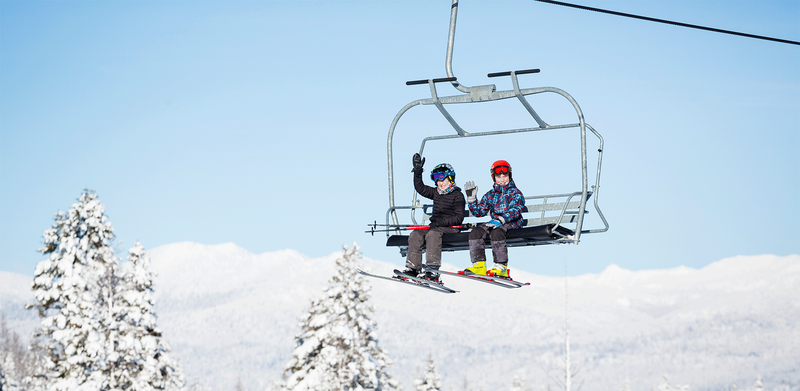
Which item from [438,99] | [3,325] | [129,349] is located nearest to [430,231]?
[438,99]

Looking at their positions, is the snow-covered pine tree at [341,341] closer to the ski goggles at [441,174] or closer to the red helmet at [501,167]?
the ski goggles at [441,174]

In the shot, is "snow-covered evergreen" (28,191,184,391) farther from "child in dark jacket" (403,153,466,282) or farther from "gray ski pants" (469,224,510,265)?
"gray ski pants" (469,224,510,265)

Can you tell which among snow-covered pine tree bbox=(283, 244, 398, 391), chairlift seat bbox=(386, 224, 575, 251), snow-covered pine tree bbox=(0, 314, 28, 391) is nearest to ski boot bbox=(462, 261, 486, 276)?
chairlift seat bbox=(386, 224, 575, 251)

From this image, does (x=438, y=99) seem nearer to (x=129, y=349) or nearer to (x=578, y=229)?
(x=578, y=229)

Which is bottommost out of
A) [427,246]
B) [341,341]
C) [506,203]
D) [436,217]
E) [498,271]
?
[498,271]

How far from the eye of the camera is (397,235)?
15477 mm

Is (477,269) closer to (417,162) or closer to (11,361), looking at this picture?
(417,162)

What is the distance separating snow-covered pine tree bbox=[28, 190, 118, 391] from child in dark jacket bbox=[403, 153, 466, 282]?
675 inches

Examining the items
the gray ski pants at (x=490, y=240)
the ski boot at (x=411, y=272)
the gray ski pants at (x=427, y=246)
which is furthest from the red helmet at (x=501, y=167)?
the ski boot at (x=411, y=272)

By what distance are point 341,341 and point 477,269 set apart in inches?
844

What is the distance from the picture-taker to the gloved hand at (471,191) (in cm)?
1499

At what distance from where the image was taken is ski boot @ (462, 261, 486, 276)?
46.7 ft

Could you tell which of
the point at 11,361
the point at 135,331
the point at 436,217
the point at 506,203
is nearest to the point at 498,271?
the point at 506,203

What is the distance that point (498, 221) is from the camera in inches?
575
